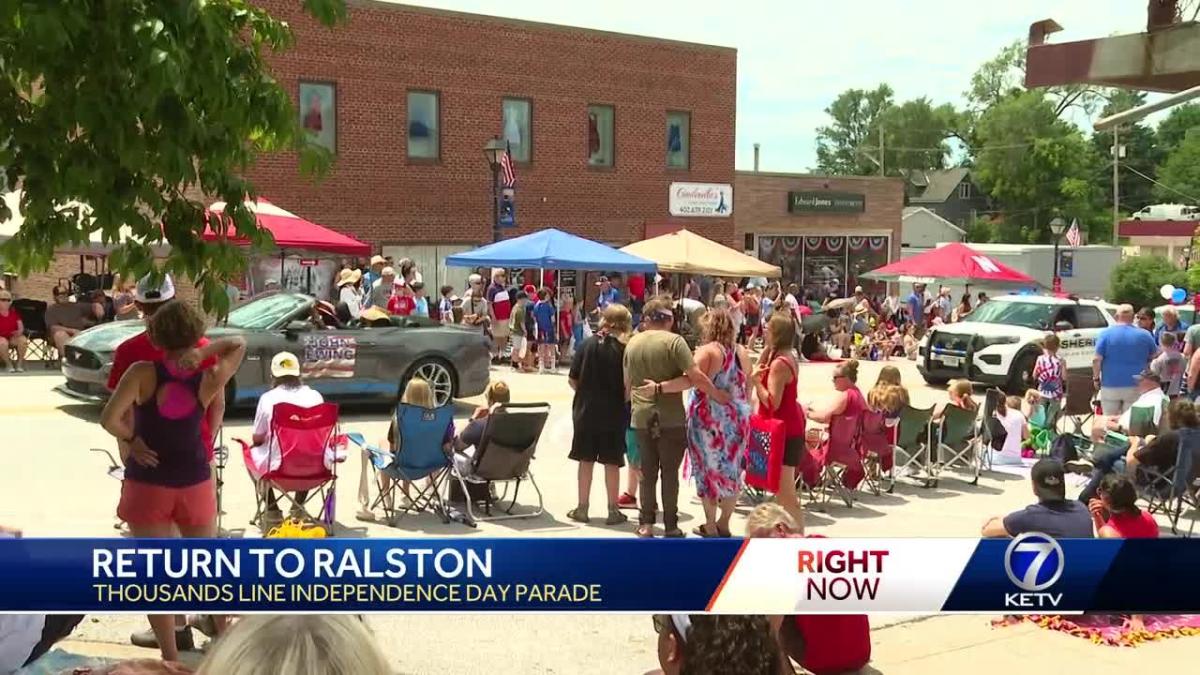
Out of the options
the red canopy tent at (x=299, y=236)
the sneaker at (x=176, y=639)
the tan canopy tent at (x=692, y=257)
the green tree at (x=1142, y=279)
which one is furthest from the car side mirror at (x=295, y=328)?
the green tree at (x=1142, y=279)

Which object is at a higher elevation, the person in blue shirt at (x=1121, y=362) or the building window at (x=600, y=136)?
the building window at (x=600, y=136)

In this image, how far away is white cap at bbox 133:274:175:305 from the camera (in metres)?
5.80

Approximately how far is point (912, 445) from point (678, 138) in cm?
2433

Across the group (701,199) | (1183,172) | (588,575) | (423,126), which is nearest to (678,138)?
(701,199)

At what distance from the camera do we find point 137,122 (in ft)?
16.1

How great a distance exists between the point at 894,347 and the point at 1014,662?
21762 mm

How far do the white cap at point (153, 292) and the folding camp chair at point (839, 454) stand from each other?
5.72 m

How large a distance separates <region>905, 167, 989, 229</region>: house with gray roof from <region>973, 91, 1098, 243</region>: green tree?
852 centimetres

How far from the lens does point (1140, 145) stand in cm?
10450

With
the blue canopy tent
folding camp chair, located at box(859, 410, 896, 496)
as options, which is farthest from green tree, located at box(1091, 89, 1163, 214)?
folding camp chair, located at box(859, 410, 896, 496)

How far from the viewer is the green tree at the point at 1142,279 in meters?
46.0

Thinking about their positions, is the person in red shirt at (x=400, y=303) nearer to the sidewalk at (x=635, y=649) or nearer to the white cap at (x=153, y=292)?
the sidewalk at (x=635, y=649)

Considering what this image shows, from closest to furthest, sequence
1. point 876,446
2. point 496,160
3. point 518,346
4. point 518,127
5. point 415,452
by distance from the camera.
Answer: point 415,452
point 876,446
point 518,346
point 496,160
point 518,127

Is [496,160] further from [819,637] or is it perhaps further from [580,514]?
[819,637]
